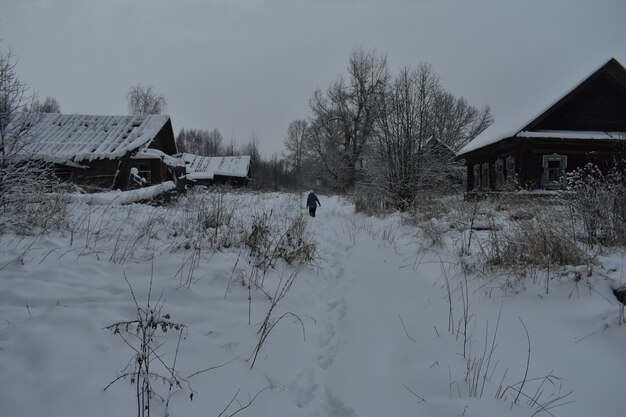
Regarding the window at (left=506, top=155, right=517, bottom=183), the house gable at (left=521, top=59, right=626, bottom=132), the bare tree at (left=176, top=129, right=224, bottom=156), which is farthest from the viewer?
the bare tree at (left=176, top=129, right=224, bottom=156)

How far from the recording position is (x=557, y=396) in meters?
1.96

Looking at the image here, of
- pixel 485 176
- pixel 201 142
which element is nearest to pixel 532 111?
pixel 485 176

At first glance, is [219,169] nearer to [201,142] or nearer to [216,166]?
[216,166]

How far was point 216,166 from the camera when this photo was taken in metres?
40.6

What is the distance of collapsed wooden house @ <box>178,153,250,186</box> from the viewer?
38.4 m

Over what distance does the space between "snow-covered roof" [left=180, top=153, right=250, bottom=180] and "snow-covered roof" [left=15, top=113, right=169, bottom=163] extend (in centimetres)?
1941

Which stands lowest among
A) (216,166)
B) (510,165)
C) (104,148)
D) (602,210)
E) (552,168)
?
(602,210)

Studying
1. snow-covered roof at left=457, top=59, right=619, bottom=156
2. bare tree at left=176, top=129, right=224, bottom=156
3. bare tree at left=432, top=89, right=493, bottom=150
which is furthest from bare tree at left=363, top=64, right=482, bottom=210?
bare tree at left=176, top=129, right=224, bottom=156

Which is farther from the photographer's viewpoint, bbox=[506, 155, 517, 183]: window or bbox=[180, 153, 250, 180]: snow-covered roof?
bbox=[180, 153, 250, 180]: snow-covered roof

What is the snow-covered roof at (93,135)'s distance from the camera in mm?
15383

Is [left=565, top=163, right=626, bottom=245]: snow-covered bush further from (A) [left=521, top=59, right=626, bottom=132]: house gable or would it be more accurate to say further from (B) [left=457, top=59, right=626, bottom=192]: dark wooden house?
(A) [left=521, top=59, right=626, bottom=132]: house gable

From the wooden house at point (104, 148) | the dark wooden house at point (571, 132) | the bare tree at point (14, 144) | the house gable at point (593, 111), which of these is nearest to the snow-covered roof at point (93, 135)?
the wooden house at point (104, 148)

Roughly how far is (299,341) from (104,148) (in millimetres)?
16997

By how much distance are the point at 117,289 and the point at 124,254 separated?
92 centimetres
